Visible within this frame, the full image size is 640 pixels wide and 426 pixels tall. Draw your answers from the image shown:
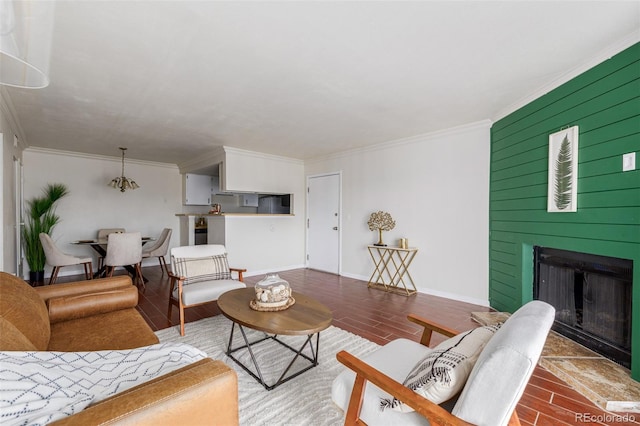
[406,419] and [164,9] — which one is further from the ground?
[164,9]

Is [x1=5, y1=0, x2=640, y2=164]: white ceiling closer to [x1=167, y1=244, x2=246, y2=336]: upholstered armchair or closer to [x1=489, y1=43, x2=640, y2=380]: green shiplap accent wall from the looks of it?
[x1=489, y1=43, x2=640, y2=380]: green shiplap accent wall

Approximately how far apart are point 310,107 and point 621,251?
290 cm

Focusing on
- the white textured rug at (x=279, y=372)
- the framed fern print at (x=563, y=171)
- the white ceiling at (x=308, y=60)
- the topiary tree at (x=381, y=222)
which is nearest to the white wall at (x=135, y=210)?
the white ceiling at (x=308, y=60)

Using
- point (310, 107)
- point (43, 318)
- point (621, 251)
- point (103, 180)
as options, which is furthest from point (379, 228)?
point (103, 180)

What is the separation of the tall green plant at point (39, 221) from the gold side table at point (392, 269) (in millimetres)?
5532

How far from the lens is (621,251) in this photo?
1969mm

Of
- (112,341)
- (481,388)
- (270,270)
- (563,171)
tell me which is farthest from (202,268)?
(563,171)

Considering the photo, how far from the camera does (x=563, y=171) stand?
7.88 ft

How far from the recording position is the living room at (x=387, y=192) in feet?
8.81

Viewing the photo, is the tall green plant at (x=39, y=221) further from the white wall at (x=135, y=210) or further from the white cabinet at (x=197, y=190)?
the white cabinet at (x=197, y=190)

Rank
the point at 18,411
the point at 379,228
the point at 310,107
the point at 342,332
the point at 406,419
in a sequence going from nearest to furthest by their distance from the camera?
1. the point at 18,411
2. the point at 406,419
3. the point at 342,332
4. the point at 310,107
5. the point at 379,228

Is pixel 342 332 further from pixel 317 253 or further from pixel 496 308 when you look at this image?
pixel 317 253

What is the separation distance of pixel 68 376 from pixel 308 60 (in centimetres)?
226

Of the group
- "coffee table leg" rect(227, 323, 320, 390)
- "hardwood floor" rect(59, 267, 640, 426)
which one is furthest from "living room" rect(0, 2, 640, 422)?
"coffee table leg" rect(227, 323, 320, 390)
